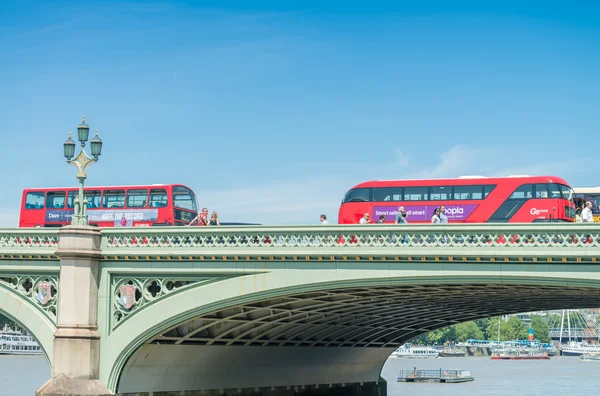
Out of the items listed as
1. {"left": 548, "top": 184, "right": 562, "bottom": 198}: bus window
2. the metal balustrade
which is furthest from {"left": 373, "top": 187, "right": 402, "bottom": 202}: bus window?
the metal balustrade

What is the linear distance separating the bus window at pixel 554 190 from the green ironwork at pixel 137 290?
16108mm

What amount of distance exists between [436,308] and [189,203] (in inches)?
520

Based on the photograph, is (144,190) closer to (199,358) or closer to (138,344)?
(199,358)

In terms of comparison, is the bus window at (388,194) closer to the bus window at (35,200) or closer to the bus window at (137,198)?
the bus window at (137,198)

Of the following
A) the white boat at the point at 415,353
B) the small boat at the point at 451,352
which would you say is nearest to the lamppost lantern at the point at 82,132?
the white boat at the point at 415,353

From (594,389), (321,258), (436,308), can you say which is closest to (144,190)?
(436,308)

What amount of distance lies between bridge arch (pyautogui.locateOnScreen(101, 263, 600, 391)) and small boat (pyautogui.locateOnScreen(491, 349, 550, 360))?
12049 centimetres

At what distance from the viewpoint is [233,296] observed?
33.0 m

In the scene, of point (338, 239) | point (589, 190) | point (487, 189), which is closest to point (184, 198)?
point (487, 189)

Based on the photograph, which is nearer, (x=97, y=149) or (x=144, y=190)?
(x=97, y=149)

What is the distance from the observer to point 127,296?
3466 cm

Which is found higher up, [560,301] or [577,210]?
[577,210]

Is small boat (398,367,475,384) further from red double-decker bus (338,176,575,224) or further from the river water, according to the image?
red double-decker bus (338,176,575,224)

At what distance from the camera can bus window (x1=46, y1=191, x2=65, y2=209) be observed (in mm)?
51344
